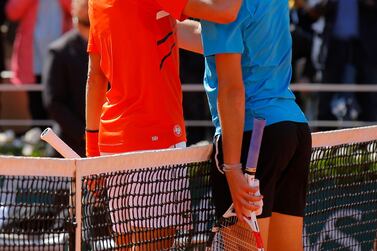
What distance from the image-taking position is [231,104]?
14.8 feet

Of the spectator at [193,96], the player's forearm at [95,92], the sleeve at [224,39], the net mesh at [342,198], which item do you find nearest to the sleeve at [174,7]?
the sleeve at [224,39]

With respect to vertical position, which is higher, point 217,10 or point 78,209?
point 217,10

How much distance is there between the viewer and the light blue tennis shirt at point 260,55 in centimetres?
455

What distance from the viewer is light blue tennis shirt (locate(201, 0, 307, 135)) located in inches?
179

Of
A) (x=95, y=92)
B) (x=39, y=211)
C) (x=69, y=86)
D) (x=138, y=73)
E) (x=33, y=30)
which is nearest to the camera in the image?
(x=39, y=211)

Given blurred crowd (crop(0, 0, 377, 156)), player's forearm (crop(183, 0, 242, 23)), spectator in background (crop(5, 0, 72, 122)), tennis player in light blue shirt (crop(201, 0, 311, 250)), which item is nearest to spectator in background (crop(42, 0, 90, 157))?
blurred crowd (crop(0, 0, 377, 156))

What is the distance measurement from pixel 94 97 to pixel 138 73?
0.43m

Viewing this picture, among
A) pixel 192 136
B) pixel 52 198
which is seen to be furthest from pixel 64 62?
pixel 52 198

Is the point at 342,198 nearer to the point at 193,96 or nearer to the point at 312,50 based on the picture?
the point at 193,96

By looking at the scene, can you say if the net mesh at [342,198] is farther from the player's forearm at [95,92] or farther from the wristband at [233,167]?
the player's forearm at [95,92]

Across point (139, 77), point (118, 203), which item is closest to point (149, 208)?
point (118, 203)

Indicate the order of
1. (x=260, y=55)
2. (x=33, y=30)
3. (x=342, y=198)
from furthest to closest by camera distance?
(x=33, y=30), (x=342, y=198), (x=260, y=55)

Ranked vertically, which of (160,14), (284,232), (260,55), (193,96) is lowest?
(193,96)

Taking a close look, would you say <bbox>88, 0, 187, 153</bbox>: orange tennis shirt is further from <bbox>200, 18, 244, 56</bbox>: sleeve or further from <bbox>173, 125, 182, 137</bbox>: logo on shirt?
<bbox>200, 18, 244, 56</bbox>: sleeve
